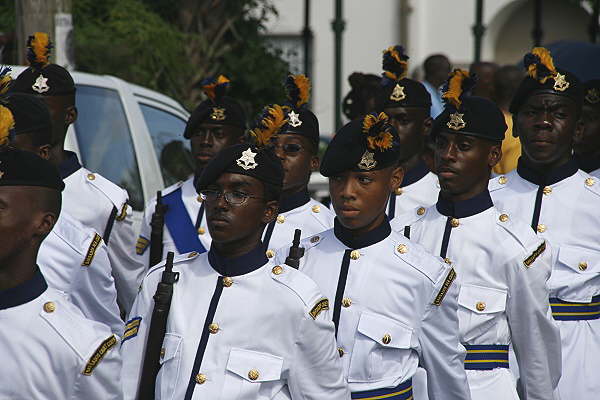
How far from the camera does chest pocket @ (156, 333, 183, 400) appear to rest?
448cm

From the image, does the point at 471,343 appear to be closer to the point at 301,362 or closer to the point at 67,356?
the point at 301,362

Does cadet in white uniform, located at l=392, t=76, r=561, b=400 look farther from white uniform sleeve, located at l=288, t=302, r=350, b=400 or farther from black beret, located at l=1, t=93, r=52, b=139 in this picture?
black beret, located at l=1, t=93, r=52, b=139

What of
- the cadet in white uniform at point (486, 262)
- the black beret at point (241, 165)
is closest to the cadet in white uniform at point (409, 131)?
the cadet in white uniform at point (486, 262)

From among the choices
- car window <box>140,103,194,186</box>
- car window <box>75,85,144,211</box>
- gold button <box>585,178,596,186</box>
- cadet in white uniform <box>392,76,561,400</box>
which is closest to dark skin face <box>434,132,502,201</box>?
cadet in white uniform <box>392,76,561,400</box>

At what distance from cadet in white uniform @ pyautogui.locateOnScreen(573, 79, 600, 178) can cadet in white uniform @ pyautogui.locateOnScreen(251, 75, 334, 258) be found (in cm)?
165

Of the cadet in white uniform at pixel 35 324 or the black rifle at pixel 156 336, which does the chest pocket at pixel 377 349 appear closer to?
the black rifle at pixel 156 336

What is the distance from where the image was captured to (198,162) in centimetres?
677

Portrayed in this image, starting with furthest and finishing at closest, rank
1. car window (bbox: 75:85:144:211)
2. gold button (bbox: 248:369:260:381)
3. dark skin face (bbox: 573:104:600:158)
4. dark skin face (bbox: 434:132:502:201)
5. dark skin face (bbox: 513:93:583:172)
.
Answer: car window (bbox: 75:85:144:211) → dark skin face (bbox: 573:104:600:158) → dark skin face (bbox: 513:93:583:172) → dark skin face (bbox: 434:132:502:201) → gold button (bbox: 248:369:260:381)

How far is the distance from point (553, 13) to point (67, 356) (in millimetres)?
22686

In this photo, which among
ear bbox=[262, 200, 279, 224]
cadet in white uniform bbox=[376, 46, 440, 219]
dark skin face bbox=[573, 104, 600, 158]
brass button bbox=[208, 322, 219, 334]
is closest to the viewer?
brass button bbox=[208, 322, 219, 334]

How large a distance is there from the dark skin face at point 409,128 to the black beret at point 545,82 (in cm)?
75

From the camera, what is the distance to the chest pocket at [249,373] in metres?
4.42

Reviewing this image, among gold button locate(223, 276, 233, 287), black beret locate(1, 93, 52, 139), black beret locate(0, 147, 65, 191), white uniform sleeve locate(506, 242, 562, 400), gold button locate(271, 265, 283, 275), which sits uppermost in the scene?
black beret locate(0, 147, 65, 191)

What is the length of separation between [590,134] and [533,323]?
201 centimetres
